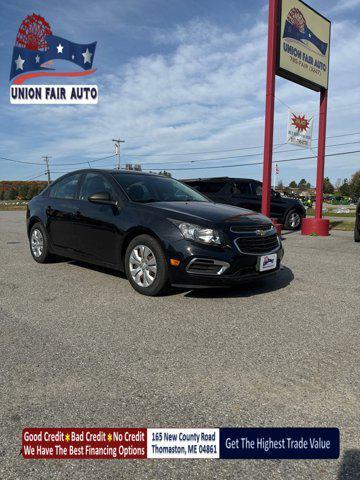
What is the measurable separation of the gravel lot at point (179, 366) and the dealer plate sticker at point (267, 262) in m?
0.34

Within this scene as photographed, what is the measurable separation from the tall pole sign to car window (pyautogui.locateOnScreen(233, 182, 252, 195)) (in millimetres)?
Answer: 2063

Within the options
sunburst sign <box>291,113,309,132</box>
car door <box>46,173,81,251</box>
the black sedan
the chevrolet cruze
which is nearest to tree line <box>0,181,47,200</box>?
the black sedan

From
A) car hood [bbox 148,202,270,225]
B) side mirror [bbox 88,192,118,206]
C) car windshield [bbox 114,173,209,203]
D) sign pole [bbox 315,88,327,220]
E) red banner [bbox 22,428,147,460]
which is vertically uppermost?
sign pole [bbox 315,88,327,220]

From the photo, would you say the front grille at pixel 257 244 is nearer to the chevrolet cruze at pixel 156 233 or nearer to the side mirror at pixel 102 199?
the chevrolet cruze at pixel 156 233

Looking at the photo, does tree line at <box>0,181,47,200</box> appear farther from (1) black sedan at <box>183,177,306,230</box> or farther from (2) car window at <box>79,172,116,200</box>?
(2) car window at <box>79,172,116,200</box>

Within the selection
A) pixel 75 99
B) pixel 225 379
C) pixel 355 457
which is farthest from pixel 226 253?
pixel 75 99

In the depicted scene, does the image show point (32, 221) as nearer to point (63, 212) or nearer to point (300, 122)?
point (63, 212)

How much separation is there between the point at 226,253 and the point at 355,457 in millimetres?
2622

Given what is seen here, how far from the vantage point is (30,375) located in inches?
107

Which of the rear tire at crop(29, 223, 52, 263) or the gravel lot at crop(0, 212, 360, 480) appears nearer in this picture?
the gravel lot at crop(0, 212, 360, 480)

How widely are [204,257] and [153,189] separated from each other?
167 cm

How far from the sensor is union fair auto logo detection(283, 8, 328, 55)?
10.1 meters

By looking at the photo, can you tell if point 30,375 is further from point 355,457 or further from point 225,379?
point 355,457

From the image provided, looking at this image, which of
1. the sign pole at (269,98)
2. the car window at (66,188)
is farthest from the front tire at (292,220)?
the car window at (66,188)
